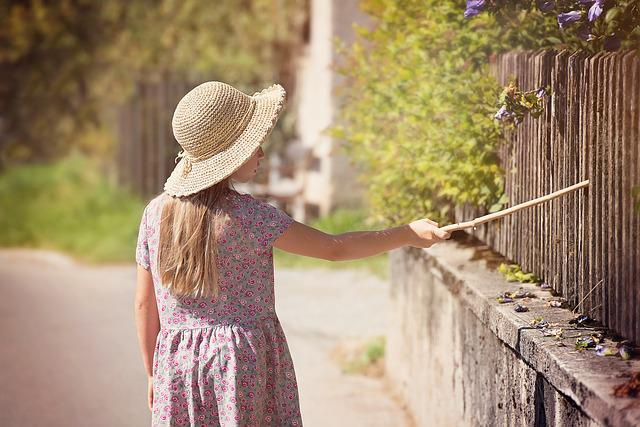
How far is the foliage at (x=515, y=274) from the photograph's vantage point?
154 inches

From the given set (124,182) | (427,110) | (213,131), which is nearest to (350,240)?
(213,131)

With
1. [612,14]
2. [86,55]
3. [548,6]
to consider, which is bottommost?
[612,14]

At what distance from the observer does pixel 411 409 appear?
18.1ft

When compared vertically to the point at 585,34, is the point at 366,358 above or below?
below

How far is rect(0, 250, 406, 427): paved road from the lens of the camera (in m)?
5.79

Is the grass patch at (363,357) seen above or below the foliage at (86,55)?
below

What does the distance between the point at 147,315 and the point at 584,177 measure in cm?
147

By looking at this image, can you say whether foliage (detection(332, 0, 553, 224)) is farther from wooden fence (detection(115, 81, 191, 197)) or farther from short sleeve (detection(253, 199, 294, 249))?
wooden fence (detection(115, 81, 191, 197))

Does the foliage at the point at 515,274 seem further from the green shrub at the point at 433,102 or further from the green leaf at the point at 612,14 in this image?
the green leaf at the point at 612,14

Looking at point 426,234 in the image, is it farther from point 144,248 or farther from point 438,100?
point 438,100

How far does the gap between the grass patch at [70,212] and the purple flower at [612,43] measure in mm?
8282

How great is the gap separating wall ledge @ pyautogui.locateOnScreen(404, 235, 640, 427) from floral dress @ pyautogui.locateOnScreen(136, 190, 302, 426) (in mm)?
741

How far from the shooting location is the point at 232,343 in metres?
3.13

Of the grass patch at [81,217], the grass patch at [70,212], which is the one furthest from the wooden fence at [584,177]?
the grass patch at [70,212]
